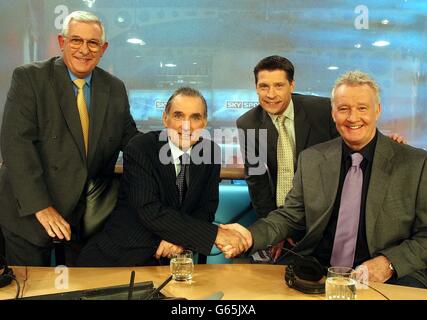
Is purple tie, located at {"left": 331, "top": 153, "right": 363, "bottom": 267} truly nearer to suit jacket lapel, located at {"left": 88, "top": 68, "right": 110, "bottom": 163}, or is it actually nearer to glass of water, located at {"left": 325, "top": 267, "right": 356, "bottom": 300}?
glass of water, located at {"left": 325, "top": 267, "right": 356, "bottom": 300}

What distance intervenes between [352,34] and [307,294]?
3726 mm

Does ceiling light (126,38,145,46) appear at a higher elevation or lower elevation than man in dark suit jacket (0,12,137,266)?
higher

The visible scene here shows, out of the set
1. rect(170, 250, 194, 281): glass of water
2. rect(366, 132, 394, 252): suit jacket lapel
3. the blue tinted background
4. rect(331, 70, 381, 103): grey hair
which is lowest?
rect(170, 250, 194, 281): glass of water

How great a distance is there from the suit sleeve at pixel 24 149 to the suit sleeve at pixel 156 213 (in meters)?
0.41

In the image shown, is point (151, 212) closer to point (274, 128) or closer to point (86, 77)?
point (86, 77)

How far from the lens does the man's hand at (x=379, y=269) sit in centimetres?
196

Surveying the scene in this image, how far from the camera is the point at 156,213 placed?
2166mm

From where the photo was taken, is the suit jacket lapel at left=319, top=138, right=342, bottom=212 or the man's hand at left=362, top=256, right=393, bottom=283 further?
the suit jacket lapel at left=319, top=138, right=342, bottom=212

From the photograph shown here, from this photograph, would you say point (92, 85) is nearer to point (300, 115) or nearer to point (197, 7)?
point (300, 115)

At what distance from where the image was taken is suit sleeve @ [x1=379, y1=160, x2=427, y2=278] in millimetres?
1990

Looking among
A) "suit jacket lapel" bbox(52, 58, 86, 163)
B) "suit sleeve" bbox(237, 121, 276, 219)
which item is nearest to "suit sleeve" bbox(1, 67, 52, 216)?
"suit jacket lapel" bbox(52, 58, 86, 163)

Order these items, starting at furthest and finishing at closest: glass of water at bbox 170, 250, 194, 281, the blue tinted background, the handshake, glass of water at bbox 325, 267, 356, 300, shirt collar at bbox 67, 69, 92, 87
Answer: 1. the blue tinted background
2. shirt collar at bbox 67, 69, 92, 87
3. the handshake
4. glass of water at bbox 170, 250, 194, 281
5. glass of water at bbox 325, 267, 356, 300

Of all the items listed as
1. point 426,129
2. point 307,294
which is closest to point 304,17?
point 426,129

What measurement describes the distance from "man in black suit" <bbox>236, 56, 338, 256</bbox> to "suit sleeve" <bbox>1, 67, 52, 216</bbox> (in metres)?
1.25
